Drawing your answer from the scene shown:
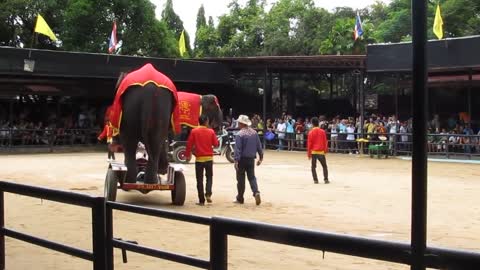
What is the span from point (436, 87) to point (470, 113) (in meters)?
1.85

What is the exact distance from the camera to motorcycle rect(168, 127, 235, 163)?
71.3ft

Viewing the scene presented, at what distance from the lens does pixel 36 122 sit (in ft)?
104

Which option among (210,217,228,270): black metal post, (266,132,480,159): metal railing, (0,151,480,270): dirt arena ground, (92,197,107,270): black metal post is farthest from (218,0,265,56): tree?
(210,217,228,270): black metal post

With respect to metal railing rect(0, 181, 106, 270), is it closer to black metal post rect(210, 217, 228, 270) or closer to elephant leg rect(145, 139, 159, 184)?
black metal post rect(210, 217, 228, 270)

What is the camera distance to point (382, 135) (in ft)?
82.8

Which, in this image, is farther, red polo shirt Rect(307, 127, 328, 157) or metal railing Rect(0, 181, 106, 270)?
red polo shirt Rect(307, 127, 328, 157)

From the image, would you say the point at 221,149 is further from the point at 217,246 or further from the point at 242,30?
the point at 242,30

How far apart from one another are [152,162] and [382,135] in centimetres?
1587

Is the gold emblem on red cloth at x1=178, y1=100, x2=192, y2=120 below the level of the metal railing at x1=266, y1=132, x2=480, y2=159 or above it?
above

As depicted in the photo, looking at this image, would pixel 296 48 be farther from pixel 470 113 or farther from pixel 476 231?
pixel 476 231

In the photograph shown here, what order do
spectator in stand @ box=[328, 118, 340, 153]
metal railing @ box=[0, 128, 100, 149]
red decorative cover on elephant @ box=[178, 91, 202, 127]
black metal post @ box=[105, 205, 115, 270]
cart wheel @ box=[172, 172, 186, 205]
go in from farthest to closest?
metal railing @ box=[0, 128, 100, 149]
spectator in stand @ box=[328, 118, 340, 153]
red decorative cover on elephant @ box=[178, 91, 202, 127]
cart wheel @ box=[172, 172, 186, 205]
black metal post @ box=[105, 205, 115, 270]

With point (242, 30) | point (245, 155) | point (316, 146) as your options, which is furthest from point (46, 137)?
point (242, 30)

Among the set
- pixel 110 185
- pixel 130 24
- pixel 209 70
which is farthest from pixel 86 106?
pixel 110 185

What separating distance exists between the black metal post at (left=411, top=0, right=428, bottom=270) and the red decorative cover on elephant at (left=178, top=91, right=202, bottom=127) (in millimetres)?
17473
